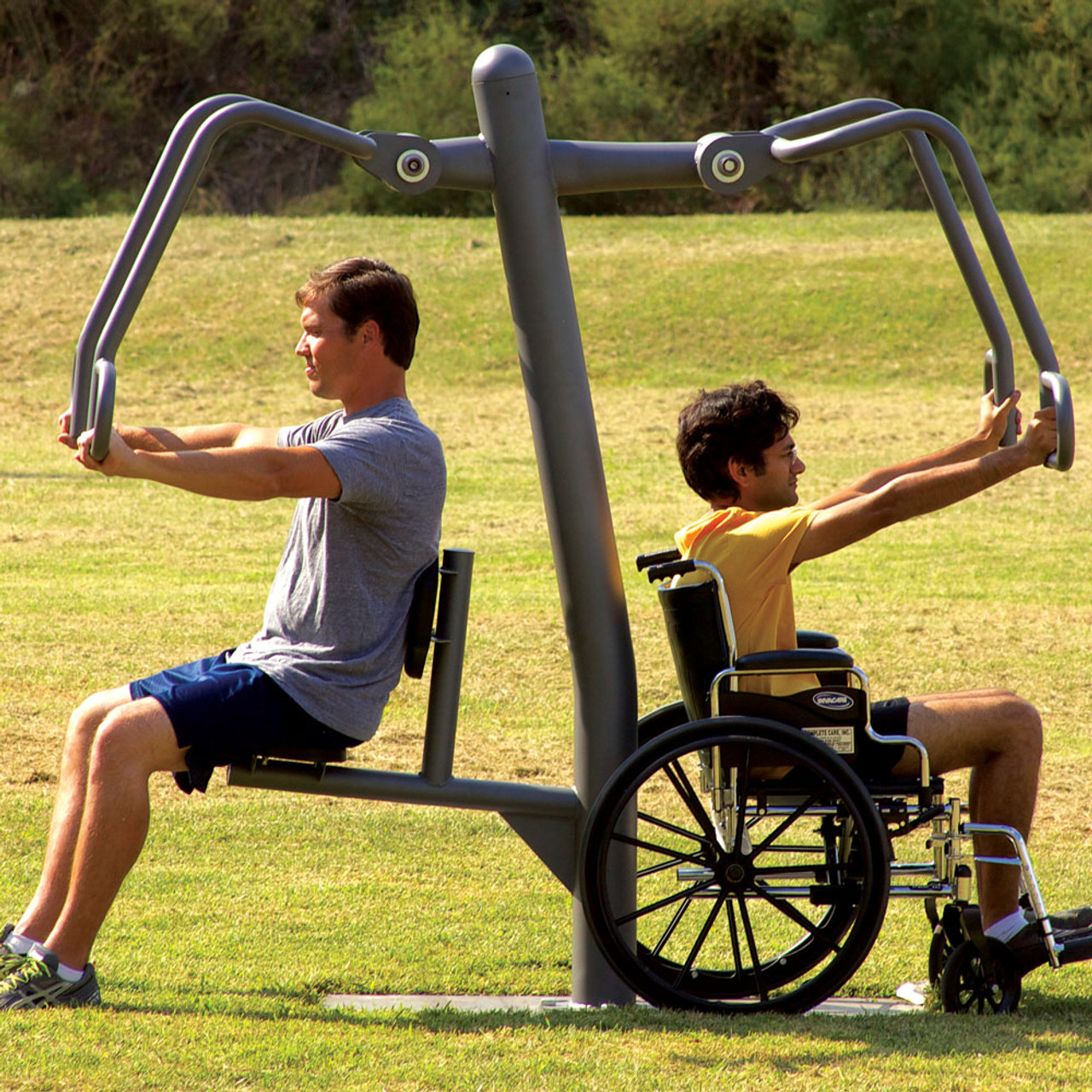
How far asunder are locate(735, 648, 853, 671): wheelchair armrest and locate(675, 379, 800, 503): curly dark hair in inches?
17.1

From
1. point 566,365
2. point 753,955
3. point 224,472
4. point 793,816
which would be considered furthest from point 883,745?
point 224,472

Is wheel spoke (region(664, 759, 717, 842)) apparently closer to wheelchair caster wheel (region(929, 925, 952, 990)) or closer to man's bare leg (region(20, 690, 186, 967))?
wheelchair caster wheel (region(929, 925, 952, 990))

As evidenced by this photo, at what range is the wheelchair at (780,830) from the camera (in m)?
3.20

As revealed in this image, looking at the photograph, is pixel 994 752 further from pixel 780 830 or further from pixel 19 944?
pixel 19 944

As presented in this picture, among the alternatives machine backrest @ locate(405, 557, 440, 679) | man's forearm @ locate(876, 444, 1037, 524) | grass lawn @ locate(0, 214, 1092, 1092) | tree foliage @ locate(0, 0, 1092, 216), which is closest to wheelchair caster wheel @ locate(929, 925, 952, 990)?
grass lawn @ locate(0, 214, 1092, 1092)

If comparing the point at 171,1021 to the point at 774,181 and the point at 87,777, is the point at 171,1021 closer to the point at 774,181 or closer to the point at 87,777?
the point at 87,777

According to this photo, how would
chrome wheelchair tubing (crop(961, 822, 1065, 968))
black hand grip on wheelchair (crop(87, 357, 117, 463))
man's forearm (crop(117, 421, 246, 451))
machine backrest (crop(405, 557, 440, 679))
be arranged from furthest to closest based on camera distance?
1. man's forearm (crop(117, 421, 246, 451))
2. machine backrest (crop(405, 557, 440, 679))
3. chrome wheelchair tubing (crop(961, 822, 1065, 968))
4. black hand grip on wheelchair (crop(87, 357, 117, 463))

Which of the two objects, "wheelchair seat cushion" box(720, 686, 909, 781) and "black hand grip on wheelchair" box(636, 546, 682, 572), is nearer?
"wheelchair seat cushion" box(720, 686, 909, 781)

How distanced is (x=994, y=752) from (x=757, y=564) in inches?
24.3

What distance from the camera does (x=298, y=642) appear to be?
3.36 metres

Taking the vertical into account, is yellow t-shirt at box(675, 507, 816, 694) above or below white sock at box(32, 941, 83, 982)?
above

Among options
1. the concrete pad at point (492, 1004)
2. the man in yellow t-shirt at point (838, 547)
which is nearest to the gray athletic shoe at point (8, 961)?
the concrete pad at point (492, 1004)

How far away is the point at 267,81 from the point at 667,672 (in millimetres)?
42914

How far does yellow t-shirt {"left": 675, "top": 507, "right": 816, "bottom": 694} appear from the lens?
11.0ft
